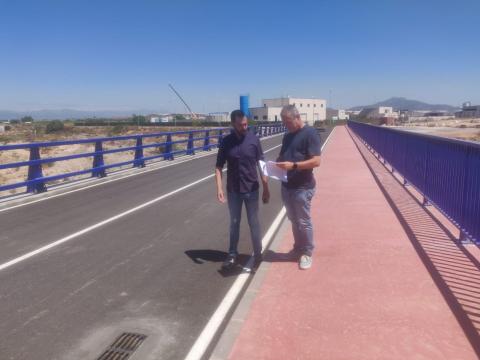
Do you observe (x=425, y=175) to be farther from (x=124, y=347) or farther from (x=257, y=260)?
(x=124, y=347)

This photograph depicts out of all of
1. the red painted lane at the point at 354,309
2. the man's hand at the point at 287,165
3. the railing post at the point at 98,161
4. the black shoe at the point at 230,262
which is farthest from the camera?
the railing post at the point at 98,161

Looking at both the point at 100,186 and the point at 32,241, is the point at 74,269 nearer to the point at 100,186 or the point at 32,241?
the point at 32,241

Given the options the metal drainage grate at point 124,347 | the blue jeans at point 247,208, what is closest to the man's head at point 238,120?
the blue jeans at point 247,208

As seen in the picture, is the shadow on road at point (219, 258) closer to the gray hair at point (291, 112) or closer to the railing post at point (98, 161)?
the gray hair at point (291, 112)

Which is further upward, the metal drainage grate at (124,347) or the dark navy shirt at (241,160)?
the dark navy shirt at (241,160)

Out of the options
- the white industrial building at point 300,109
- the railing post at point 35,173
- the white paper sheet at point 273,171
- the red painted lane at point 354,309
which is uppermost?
the white industrial building at point 300,109

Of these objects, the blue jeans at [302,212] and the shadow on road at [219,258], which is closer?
the blue jeans at [302,212]

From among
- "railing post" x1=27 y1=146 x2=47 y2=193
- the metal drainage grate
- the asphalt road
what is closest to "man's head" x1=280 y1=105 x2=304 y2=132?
the asphalt road

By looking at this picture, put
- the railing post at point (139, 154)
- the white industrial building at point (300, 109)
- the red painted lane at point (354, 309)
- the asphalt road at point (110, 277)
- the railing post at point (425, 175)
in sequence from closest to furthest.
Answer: the red painted lane at point (354, 309) → the asphalt road at point (110, 277) → the railing post at point (425, 175) → the railing post at point (139, 154) → the white industrial building at point (300, 109)

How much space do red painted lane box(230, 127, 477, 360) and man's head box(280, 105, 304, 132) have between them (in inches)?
70.0

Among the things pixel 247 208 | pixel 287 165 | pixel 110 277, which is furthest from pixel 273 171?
pixel 110 277

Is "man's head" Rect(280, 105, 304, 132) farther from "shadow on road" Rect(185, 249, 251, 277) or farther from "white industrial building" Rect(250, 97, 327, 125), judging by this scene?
"white industrial building" Rect(250, 97, 327, 125)

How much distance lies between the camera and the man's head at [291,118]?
5.17m

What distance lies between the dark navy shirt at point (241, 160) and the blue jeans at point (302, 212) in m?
0.51
